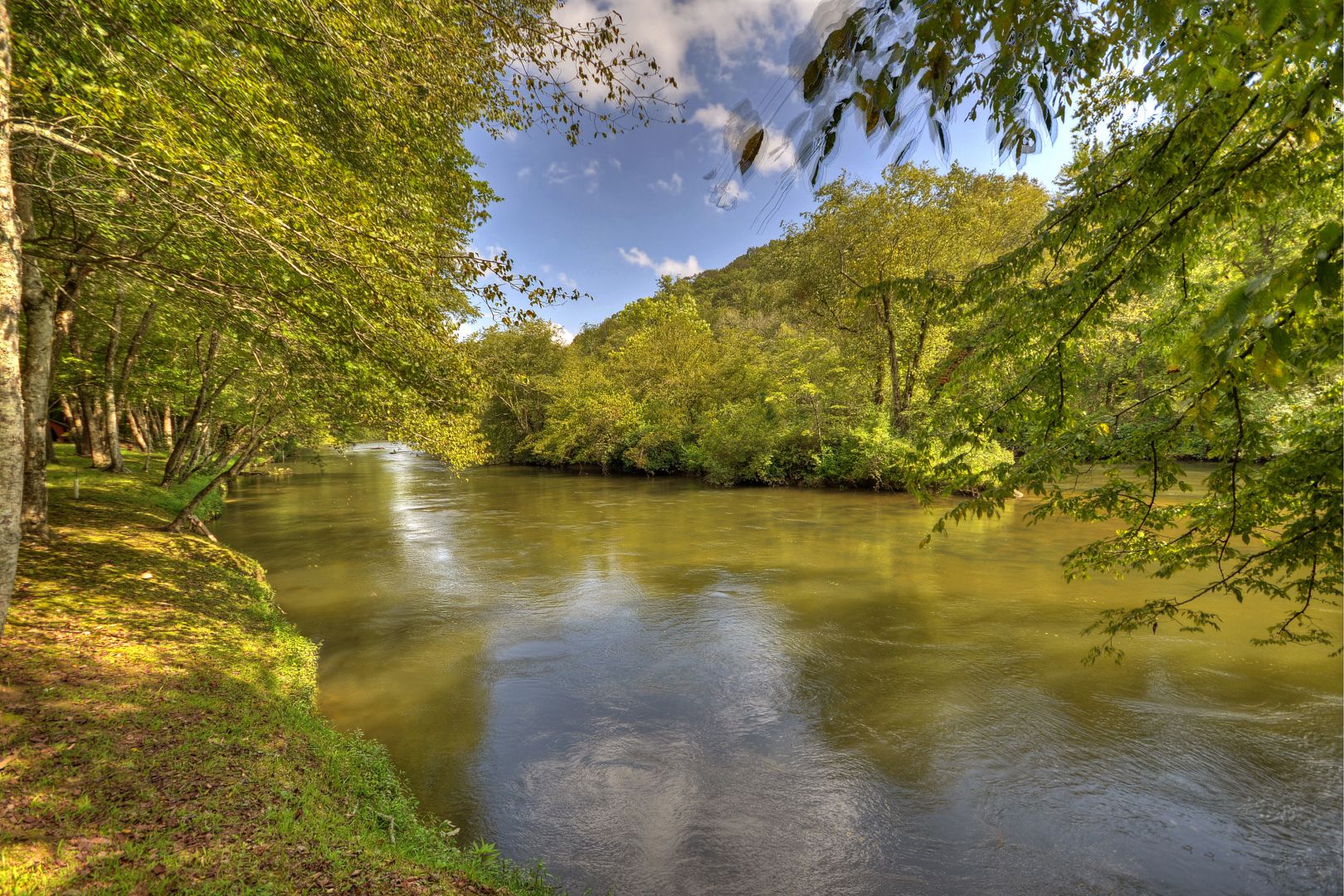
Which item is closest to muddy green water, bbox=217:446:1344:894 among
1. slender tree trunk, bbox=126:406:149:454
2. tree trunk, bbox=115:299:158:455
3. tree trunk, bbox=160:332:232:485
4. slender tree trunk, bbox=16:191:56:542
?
tree trunk, bbox=160:332:232:485

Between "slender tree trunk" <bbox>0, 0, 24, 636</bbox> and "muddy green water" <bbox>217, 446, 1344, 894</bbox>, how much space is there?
12.8ft

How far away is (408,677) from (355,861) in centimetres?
512

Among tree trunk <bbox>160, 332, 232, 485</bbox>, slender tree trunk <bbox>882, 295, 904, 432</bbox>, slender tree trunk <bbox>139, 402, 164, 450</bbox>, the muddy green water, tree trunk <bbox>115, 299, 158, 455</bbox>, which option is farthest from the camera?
slender tree trunk <bbox>139, 402, 164, 450</bbox>

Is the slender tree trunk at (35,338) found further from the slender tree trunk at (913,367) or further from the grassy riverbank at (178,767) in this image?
the slender tree trunk at (913,367)

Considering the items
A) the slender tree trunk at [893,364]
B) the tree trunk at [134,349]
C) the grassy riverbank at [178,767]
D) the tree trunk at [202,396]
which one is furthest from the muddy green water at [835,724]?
the slender tree trunk at [893,364]

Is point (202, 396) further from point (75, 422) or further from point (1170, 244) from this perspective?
point (75, 422)

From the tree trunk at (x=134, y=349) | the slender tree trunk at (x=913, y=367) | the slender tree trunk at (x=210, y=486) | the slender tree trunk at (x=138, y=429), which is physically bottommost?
the slender tree trunk at (x=210, y=486)

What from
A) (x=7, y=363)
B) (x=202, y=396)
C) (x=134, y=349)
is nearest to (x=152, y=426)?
(x=134, y=349)

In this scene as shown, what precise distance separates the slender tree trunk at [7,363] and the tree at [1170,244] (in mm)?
4614

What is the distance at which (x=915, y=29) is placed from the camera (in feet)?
6.32

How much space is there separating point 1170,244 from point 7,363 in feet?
21.4

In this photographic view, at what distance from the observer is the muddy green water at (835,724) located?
15.9ft

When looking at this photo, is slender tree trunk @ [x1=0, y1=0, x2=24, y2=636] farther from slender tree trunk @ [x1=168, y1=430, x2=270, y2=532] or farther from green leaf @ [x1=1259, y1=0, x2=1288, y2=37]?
slender tree trunk @ [x1=168, y1=430, x2=270, y2=532]

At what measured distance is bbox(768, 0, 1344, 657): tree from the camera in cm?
158
